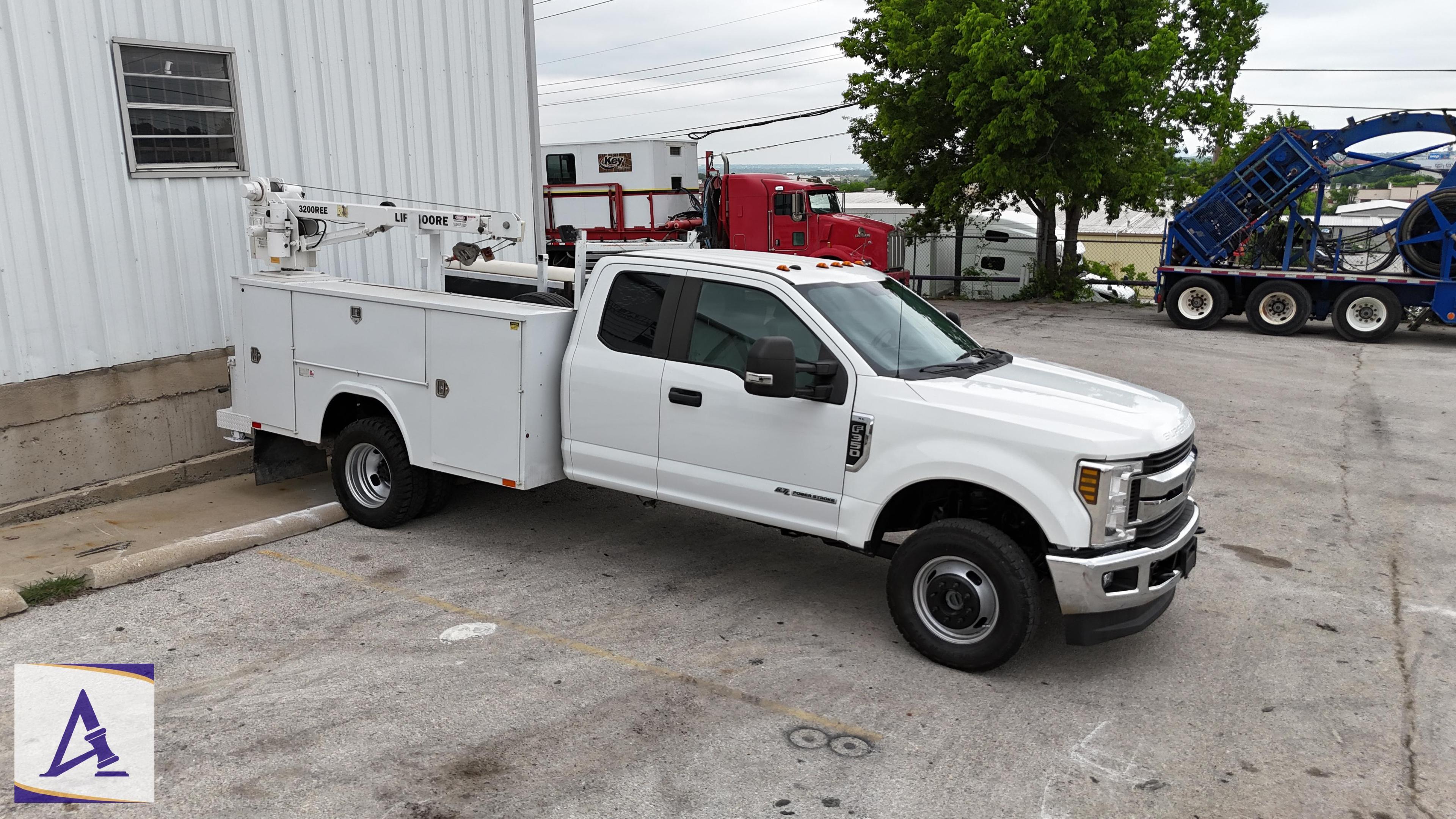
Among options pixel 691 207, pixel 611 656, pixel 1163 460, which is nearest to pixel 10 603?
pixel 611 656

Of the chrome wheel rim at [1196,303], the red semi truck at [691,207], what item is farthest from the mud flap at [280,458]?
the chrome wheel rim at [1196,303]

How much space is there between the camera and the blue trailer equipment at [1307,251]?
1720 cm

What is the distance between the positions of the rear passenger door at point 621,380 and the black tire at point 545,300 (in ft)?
3.01

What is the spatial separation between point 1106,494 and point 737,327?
7.28 feet

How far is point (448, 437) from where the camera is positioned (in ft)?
22.9

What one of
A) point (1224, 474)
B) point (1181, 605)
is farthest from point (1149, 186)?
point (1181, 605)

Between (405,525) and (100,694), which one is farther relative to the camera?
(405,525)

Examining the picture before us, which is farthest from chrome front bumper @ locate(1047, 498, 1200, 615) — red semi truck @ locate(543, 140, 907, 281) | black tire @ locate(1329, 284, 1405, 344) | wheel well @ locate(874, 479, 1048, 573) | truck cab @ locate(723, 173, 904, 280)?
truck cab @ locate(723, 173, 904, 280)

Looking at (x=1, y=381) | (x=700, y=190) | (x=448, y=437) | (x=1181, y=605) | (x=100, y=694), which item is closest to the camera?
(x=100, y=694)

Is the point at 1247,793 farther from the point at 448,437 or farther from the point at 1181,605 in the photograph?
the point at 448,437

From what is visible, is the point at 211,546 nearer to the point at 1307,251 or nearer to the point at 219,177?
the point at 219,177

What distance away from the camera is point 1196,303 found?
63.4ft

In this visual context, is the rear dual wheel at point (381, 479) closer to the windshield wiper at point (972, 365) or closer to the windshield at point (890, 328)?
the windshield at point (890, 328)

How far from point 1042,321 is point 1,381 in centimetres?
1700
